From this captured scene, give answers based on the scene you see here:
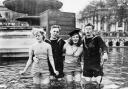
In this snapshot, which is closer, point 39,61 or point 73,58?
point 39,61

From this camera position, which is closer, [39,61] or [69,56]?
[39,61]

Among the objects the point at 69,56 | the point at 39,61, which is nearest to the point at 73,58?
the point at 69,56

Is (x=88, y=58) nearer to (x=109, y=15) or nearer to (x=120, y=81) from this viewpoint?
(x=120, y=81)

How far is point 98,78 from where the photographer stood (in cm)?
627

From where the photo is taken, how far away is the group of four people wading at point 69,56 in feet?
18.7

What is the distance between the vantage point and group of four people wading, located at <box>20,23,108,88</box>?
571 cm

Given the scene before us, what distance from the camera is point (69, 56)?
666 centimetres

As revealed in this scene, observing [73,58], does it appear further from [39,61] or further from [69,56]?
[39,61]

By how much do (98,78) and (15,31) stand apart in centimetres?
832

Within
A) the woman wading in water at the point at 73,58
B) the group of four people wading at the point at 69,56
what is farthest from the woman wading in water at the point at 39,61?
the woman wading in water at the point at 73,58

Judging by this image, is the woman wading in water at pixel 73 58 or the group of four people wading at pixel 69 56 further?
Result: the woman wading in water at pixel 73 58

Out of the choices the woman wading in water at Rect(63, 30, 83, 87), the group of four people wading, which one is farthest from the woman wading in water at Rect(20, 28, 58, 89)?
the woman wading in water at Rect(63, 30, 83, 87)

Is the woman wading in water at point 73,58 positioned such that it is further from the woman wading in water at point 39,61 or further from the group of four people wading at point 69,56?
the woman wading in water at point 39,61

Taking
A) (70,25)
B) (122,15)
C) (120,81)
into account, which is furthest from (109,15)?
(120,81)
